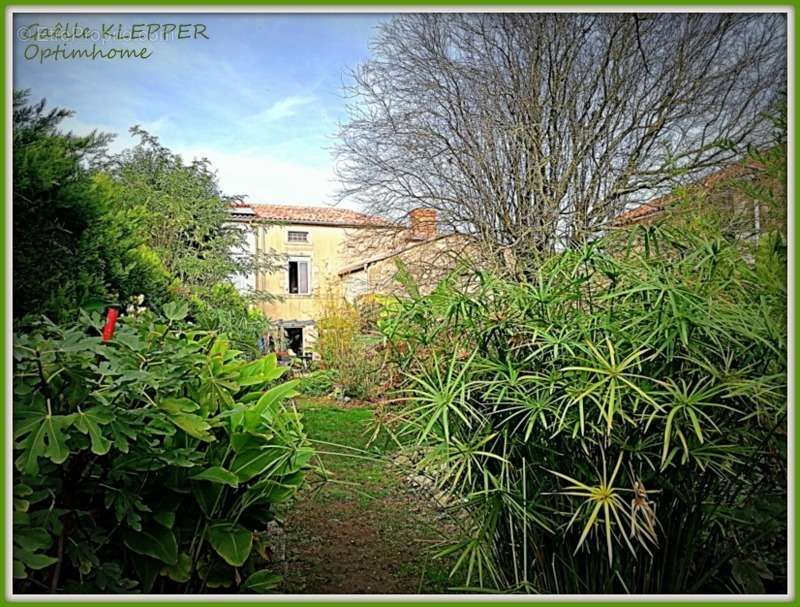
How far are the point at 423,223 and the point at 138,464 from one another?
247 cm

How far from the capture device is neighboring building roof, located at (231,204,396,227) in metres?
3.67

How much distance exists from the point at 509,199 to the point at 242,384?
75.9 inches

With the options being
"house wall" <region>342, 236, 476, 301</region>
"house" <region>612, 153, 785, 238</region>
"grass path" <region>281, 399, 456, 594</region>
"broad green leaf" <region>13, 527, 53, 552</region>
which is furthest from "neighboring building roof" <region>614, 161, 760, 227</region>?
"broad green leaf" <region>13, 527, 53, 552</region>

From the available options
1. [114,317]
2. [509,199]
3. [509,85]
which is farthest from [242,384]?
[509,85]

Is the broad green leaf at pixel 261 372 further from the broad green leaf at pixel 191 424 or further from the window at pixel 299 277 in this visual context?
the window at pixel 299 277

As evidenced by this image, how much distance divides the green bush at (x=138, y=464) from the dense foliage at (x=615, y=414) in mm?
387

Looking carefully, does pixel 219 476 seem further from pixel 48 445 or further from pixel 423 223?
pixel 423 223


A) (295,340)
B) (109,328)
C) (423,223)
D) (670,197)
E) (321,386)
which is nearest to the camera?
(109,328)

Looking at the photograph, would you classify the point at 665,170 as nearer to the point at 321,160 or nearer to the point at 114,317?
the point at 321,160

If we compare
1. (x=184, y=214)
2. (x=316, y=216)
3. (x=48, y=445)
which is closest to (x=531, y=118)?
(x=316, y=216)

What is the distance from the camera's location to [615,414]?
4.10 feet

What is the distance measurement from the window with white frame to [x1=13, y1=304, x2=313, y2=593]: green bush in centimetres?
297

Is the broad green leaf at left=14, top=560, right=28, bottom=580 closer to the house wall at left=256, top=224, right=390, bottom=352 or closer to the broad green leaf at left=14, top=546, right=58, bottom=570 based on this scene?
the broad green leaf at left=14, top=546, right=58, bottom=570

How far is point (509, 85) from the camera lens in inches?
125
